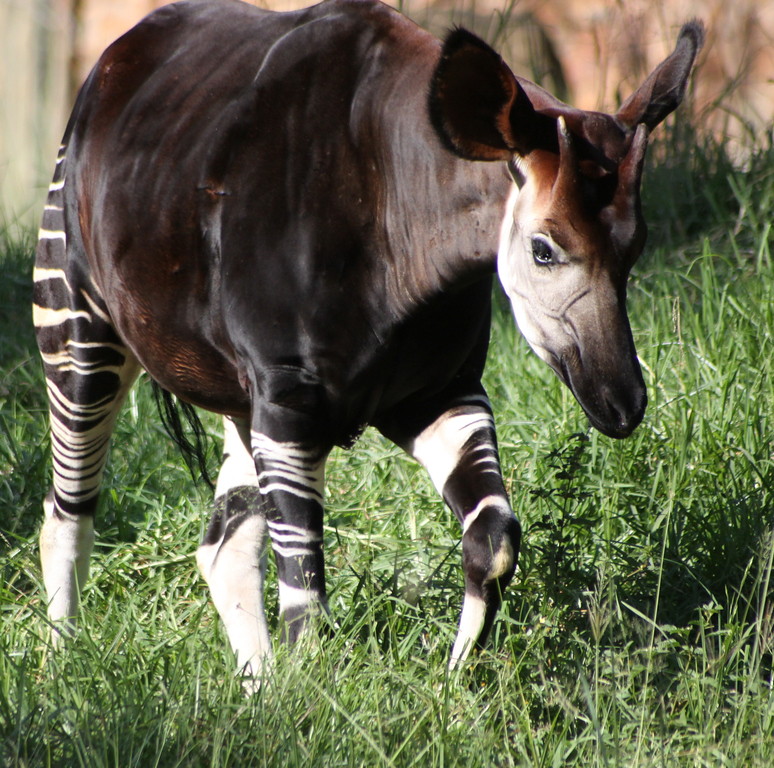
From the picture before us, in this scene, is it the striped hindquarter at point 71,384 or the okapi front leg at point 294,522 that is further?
the striped hindquarter at point 71,384

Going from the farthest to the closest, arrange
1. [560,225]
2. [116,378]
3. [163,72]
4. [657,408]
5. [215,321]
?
[657,408]
[116,378]
[163,72]
[215,321]
[560,225]

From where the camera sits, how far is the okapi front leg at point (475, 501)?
235 cm

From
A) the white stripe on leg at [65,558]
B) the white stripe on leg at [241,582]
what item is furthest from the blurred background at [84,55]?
the white stripe on leg at [241,582]

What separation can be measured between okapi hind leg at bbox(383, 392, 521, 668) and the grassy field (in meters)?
0.12

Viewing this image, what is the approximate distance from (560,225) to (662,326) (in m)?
→ 2.02

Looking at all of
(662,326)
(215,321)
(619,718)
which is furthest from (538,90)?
(662,326)

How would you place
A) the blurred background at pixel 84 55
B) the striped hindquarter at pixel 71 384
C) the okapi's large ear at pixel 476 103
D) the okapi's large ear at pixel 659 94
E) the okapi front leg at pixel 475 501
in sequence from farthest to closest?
the blurred background at pixel 84 55
the striped hindquarter at pixel 71 384
the okapi front leg at pixel 475 501
the okapi's large ear at pixel 659 94
the okapi's large ear at pixel 476 103

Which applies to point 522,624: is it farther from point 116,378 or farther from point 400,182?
point 116,378

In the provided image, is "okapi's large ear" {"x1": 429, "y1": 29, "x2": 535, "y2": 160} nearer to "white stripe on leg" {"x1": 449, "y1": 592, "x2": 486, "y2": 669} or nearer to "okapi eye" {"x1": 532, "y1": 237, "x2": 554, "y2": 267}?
"okapi eye" {"x1": 532, "y1": 237, "x2": 554, "y2": 267}

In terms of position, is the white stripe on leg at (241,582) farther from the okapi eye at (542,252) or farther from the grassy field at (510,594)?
the okapi eye at (542,252)

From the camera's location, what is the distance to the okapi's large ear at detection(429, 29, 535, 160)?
201 centimetres

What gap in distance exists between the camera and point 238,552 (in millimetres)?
2889

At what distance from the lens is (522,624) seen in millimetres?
2572

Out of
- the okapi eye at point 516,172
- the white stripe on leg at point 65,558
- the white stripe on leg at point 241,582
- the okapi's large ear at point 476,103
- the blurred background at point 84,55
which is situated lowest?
the blurred background at point 84,55
